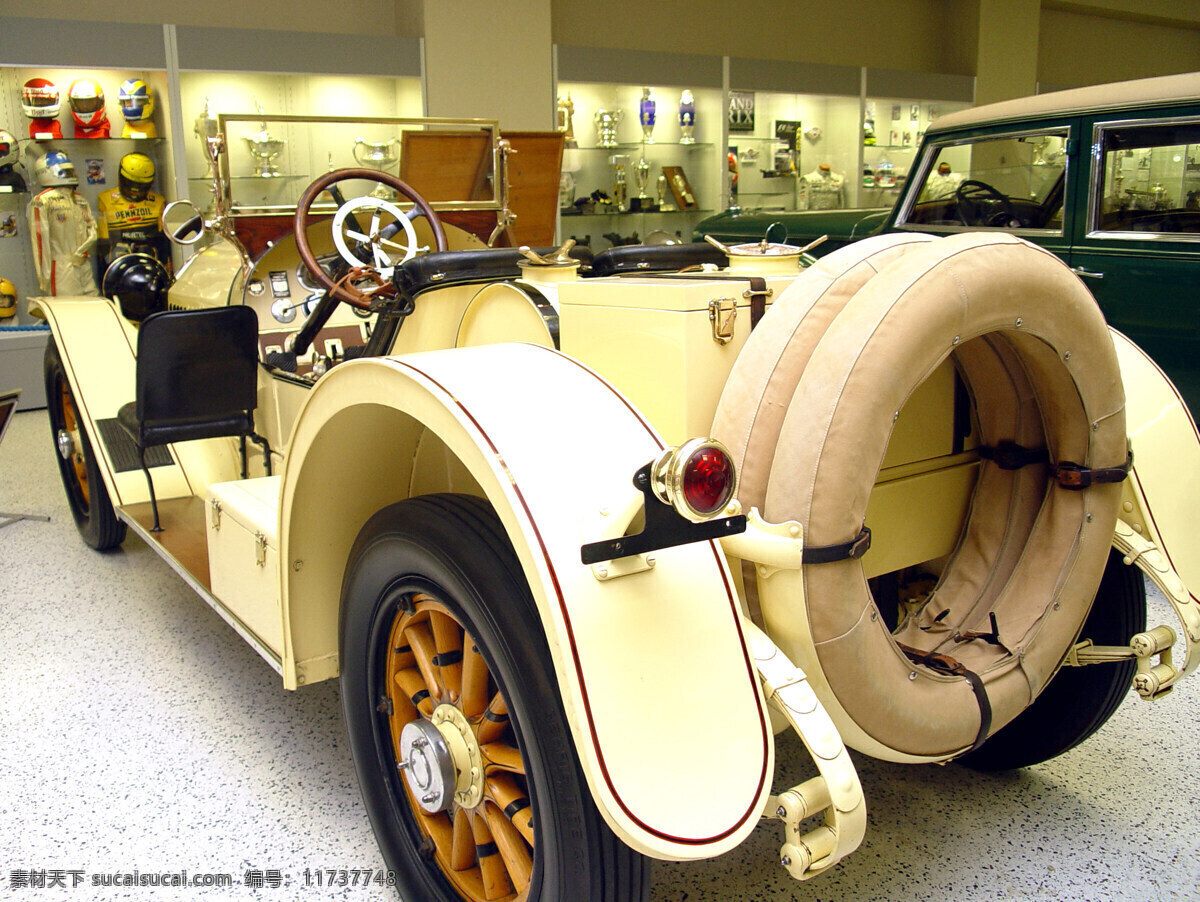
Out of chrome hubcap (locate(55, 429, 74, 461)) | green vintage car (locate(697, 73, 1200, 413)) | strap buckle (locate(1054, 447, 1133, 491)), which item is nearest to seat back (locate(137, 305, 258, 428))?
chrome hubcap (locate(55, 429, 74, 461))

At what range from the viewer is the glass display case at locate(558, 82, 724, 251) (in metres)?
8.20

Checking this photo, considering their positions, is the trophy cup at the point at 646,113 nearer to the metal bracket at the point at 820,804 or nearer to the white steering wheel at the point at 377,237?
the white steering wheel at the point at 377,237

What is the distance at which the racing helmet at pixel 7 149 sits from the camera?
643 centimetres

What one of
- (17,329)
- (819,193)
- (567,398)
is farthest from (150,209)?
(567,398)

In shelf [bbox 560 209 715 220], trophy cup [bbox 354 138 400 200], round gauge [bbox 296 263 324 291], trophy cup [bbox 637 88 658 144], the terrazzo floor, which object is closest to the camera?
the terrazzo floor

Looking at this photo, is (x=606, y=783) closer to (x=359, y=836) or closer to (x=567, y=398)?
(x=567, y=398)

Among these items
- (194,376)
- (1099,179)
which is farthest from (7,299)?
(1099,179)

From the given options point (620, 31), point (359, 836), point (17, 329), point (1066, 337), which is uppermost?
point (620, 31)

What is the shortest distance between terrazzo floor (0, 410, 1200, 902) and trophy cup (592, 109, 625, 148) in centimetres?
633

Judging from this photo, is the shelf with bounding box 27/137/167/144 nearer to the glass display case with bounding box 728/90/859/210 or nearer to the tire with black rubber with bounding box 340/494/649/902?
the glass display case with bounding box 728/90/859/210

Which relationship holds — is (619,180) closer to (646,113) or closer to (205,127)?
(646,113)

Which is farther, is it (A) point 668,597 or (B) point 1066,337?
(B) point 1066,337

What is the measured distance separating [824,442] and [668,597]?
27 centimetres

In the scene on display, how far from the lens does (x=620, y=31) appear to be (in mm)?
9133
